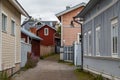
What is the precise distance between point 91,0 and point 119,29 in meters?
4.91

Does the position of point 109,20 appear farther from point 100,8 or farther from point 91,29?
point 91,29

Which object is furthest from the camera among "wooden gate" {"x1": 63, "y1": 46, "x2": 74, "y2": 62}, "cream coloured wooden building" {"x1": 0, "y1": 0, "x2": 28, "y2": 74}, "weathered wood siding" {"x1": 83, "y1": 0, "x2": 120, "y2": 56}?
"wooden gate" {"x1": 63, "y1": 46, "x2": 74, "y2": 62}

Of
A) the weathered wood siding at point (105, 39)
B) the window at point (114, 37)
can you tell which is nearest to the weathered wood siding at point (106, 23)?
the weathered wood siding at point (105, 39)

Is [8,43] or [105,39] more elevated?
[105,39]

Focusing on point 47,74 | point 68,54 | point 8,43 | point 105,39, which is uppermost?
point 105,39

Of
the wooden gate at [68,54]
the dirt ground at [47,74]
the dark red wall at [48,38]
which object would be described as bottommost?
the dirt ground at [47,74]

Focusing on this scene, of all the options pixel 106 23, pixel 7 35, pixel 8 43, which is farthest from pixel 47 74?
pixel 106 23

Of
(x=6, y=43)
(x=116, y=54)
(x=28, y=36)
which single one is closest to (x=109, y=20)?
(x=116, y=54)

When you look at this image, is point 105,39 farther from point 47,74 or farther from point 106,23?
point 47,74

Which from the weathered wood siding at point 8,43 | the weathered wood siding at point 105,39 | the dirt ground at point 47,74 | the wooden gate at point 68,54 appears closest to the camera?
the weathered wood siding at point 105,39

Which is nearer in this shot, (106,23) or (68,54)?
(106,23)

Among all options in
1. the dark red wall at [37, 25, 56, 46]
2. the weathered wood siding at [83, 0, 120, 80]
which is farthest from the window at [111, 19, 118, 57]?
the dark red wall at [37, 25, 56, 46]

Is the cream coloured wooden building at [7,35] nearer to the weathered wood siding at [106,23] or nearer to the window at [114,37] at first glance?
the weathered wood siding at [106,23]

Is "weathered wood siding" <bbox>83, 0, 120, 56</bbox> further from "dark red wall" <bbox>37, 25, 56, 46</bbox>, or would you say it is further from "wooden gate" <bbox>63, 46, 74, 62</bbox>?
"dark red wall" <bbox>37, 25, 56, 46</bbox>
